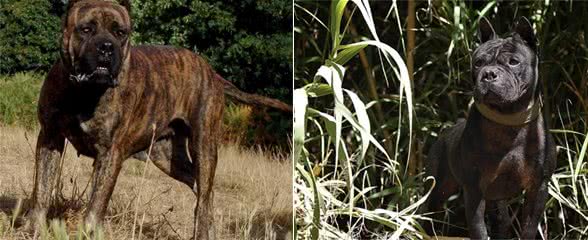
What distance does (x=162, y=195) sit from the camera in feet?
5.64

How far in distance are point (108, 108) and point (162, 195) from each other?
21cm

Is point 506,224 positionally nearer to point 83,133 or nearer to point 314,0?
point 314,0

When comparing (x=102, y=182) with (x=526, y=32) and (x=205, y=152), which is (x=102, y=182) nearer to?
(x=205, y=152)

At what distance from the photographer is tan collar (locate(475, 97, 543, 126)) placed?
6.72ft

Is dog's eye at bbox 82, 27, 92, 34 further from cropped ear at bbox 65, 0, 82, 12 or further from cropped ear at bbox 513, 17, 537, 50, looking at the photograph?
cropped ear at bbox 513, 17, 537, 50

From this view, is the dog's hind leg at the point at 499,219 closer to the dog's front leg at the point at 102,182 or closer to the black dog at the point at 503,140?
the black dog at the point at 503,140

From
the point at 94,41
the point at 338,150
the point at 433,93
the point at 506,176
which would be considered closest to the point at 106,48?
the point at 94,41

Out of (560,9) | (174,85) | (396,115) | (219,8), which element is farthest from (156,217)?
(560,9)

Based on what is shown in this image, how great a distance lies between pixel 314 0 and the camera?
2.55m

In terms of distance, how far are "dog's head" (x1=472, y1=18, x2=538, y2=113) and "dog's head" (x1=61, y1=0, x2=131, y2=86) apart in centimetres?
76

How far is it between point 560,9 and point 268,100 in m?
0.97

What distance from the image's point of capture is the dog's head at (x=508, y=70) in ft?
6.56

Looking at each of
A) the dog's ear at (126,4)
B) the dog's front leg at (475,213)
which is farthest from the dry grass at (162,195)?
the dog's front leg at (475,213)

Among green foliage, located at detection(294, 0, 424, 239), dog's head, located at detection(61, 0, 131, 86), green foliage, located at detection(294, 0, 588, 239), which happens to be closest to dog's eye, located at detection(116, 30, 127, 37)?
dog's head, located at detection(61, 0, 131, 86)
